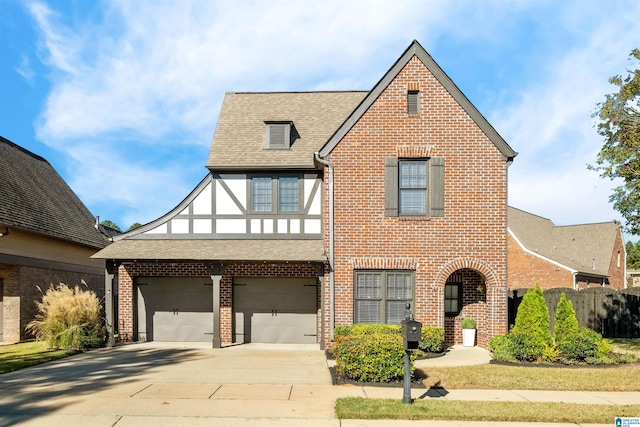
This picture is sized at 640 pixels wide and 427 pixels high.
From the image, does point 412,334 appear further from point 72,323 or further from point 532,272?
point 532,272

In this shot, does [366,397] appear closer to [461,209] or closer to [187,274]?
[461,209]

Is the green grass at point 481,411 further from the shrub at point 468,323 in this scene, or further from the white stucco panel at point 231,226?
the white stucco panel at point 231,226

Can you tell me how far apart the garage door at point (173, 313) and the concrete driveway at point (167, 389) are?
248 centimetres

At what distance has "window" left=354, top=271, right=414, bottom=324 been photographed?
47.7 feet

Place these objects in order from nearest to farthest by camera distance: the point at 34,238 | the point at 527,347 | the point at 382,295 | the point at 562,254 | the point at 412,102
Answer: the point at 527,347
the point at 382,295
the point at 412,102
the point at 34,238
the point at 562,254

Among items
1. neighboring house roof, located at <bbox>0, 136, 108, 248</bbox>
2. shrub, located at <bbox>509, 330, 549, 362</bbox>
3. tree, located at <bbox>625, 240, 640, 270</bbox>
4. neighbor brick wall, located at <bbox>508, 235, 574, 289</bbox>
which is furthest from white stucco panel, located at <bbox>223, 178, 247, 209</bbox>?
tree, located at <bbox>625, 240, 640, 270</bbox>

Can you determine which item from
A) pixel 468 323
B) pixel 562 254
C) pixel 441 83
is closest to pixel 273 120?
pixel 441 83

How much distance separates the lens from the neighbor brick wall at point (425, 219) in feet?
47.7

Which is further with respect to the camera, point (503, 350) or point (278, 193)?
point (278, 193)

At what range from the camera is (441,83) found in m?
14.9

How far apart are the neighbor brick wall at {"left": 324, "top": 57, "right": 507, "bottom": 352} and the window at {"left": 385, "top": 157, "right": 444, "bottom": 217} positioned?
19 centimetres

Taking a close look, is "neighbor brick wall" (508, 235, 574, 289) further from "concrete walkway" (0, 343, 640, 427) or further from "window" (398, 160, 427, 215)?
"concrete walkway" (0, 343, 640, 427)

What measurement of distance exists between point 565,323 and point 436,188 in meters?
5.22

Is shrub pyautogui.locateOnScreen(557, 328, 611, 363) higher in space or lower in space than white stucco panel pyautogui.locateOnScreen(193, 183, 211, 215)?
lower
